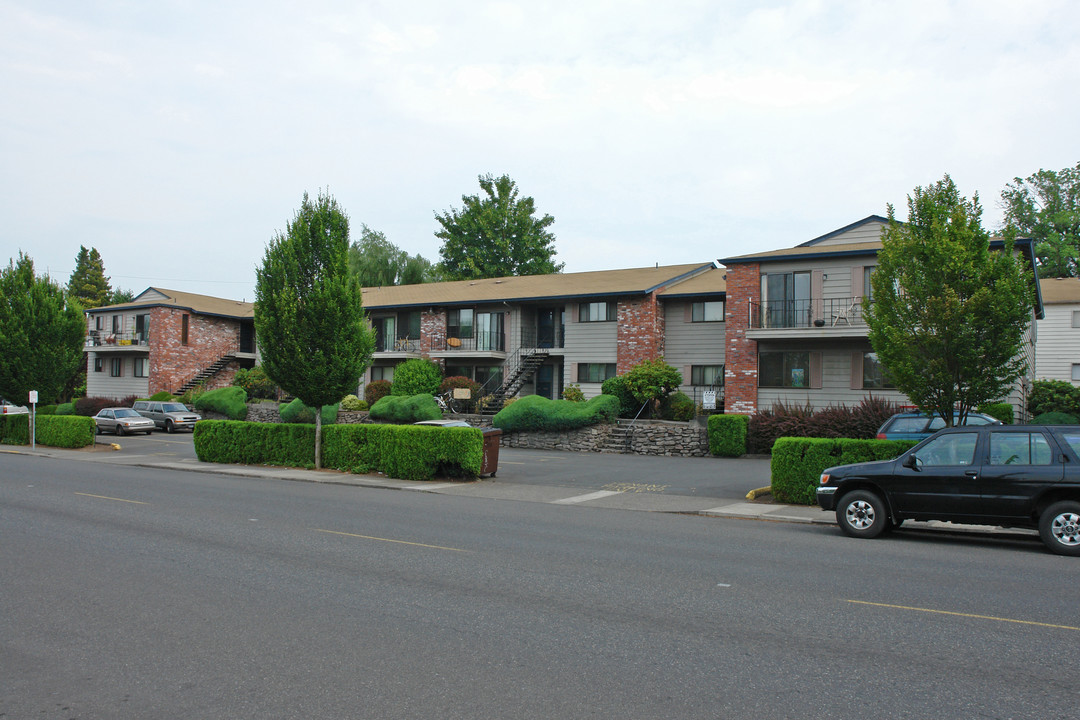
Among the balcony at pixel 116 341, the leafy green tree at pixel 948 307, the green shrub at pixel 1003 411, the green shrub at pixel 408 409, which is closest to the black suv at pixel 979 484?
the leafy green tree at pixel 948 307

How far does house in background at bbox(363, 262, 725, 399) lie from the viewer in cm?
3291

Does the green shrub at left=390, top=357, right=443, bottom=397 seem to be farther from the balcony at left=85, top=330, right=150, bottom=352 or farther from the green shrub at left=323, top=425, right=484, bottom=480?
the balcony at left=85, top=330, right=150, bottom=352

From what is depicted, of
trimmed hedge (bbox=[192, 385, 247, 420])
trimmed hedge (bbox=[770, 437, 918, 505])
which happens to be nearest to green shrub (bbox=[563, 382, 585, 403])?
trimmed hedge (bbox=[770, 437, 918, 505])

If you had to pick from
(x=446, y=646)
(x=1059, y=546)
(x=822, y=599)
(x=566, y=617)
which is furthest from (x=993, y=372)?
(x=446, y=646)

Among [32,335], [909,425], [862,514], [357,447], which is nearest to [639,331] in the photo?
[357,447]

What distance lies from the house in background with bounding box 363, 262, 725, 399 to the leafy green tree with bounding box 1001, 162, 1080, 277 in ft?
99.3

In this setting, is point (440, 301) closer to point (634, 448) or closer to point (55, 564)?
point (634, 448)

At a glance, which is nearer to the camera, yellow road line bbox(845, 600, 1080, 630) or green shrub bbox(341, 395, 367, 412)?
yellow road line bbox(845, 600, 1080, 630)

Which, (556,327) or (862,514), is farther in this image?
(556,327)

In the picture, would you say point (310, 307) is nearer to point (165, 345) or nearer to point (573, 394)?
point (573, 394)

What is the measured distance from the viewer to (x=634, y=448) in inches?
1080

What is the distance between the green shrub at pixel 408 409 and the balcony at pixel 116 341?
22041mm

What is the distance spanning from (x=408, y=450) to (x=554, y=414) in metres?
9.79

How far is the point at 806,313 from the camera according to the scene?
2809cm
